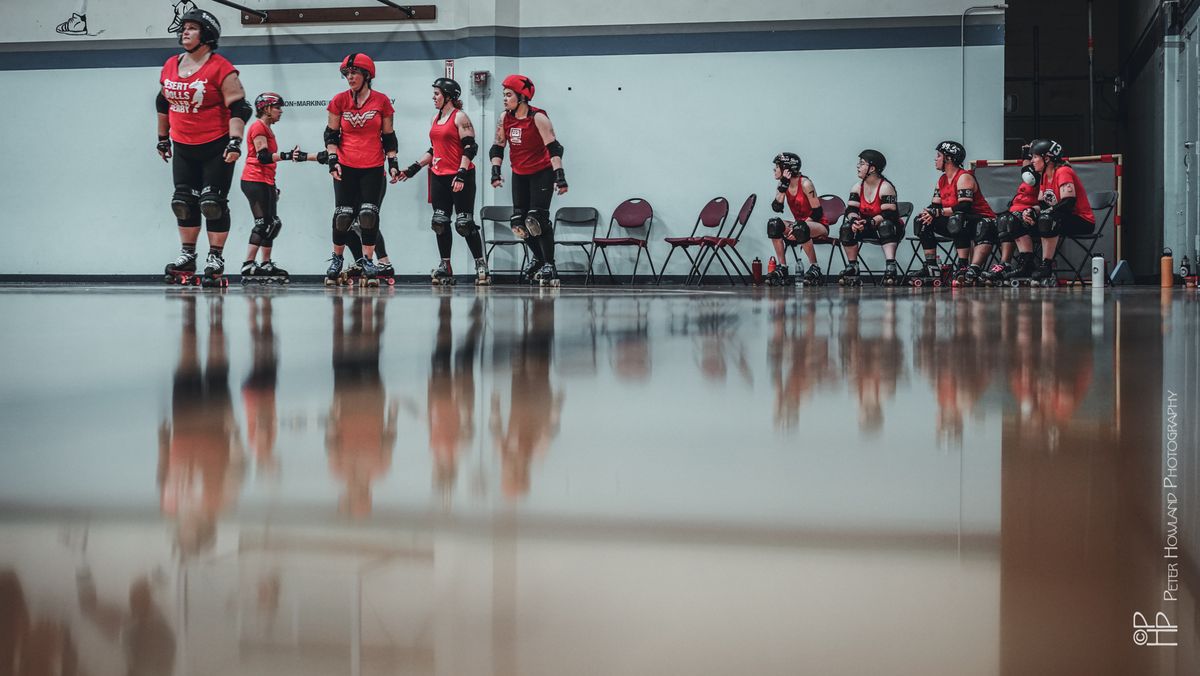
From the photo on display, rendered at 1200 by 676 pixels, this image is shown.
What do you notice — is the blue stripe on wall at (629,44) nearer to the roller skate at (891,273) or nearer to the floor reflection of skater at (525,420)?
the roller skate at (891,273)

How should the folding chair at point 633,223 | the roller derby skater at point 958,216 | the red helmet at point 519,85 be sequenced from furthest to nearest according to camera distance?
1. the folding chair at point 633,223
2. the roller derby skater at point 958,216
3. the red helmet at point 519,85

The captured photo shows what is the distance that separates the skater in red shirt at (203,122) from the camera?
295 inches

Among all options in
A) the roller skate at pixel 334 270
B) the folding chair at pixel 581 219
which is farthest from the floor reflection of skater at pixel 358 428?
the folding chair at pixel 581 219

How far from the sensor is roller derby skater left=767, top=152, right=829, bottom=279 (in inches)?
455

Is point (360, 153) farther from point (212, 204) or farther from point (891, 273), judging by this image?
point (891, 273)

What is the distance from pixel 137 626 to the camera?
368 millimetres

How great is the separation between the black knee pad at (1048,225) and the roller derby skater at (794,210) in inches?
99.4

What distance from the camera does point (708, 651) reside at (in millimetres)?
361

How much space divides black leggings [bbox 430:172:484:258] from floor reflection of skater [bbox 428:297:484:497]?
7526mm

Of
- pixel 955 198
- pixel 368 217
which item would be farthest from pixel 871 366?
pixel 955 198

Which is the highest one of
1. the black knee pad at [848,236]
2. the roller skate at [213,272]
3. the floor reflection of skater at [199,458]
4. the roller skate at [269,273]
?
the black knee pad at [848,236]

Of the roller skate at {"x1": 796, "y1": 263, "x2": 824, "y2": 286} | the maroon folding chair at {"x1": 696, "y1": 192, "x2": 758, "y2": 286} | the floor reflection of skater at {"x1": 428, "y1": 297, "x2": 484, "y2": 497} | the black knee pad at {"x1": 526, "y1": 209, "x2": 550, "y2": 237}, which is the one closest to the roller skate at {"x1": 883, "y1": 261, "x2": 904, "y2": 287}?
the roller skate at {"x1": 796, "y1": 263, "x2": 824, "y2": 286}

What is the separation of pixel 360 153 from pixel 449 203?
917 millimetres

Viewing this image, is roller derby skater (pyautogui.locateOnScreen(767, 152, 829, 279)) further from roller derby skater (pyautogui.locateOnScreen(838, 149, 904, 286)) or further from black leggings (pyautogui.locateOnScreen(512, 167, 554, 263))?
A: black leggings (pyautogui.locateOnScreen(512, 167, 554, 263))
